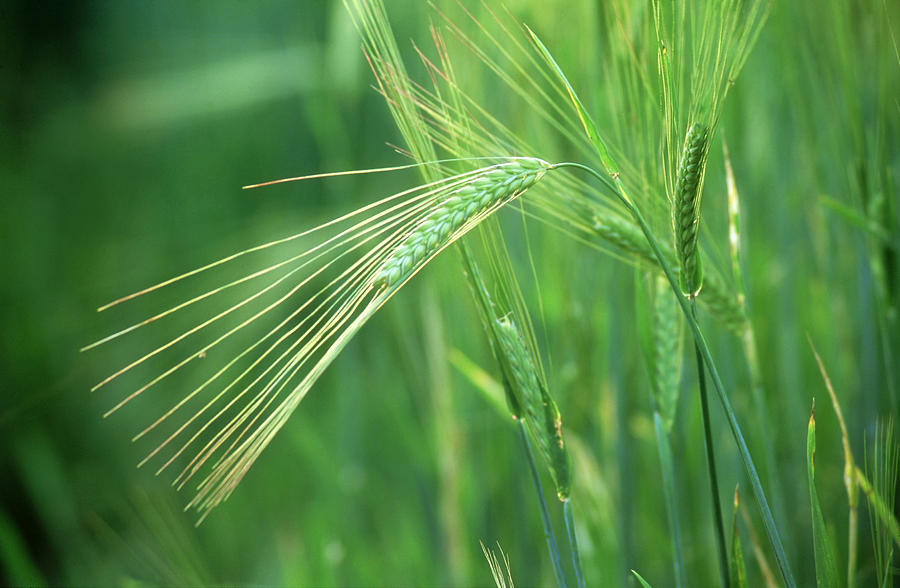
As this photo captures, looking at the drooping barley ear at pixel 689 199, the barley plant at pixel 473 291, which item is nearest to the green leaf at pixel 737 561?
the barley plant at pixel 473 291

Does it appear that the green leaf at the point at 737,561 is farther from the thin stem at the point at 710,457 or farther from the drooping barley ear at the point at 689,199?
the drooping barley ear at the point at 689,199

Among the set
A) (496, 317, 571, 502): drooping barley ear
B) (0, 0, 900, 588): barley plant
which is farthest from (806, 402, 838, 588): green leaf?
(496, 317, 571, 502): drooping barley ear

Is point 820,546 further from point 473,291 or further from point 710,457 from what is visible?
point 473,291

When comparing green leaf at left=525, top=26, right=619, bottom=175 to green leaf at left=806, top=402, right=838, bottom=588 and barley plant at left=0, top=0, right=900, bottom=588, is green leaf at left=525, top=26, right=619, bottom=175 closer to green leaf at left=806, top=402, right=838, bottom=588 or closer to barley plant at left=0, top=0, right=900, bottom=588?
barley plant at left=0, top=0, right=900, bottom=588

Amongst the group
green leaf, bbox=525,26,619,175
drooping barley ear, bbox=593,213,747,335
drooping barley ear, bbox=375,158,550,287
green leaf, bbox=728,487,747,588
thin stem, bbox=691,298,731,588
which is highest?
green leaf, bbox=525,26,619,175

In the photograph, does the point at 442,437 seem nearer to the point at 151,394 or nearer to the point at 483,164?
the point at 483,164
